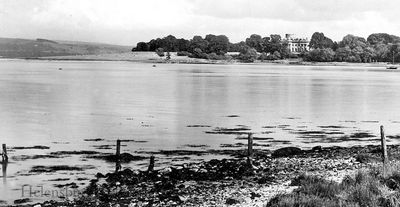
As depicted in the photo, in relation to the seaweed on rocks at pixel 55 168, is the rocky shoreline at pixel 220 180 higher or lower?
higher

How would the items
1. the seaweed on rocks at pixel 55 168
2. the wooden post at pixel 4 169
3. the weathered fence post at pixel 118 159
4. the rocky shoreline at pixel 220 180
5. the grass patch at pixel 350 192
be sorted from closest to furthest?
the grass patch at pixel 350 192 < the rocky shoreline at pixel 220 180 < the wooden post at pixel 4 169 < the seaweed on rocks at pixel 55 168 < the weathered fence post at pixel 118 159

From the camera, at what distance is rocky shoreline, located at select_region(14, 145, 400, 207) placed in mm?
23156

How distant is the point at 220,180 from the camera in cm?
2738

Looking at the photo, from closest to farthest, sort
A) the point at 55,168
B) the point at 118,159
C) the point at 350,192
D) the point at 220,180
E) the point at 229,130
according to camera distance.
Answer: the point at 350,192
the point at 220,180
the point at 55,168
the point at 118,159
the point at 229,130

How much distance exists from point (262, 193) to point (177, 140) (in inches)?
Result: 802

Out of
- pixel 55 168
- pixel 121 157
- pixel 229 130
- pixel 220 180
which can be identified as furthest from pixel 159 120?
pixel 220 180

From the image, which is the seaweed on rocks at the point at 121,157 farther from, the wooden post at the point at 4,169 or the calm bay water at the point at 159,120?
the wooden post at the point at 4,169

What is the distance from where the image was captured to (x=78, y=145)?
40.6 m

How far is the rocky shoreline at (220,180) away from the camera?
23156mm

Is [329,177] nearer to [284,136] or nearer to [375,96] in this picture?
[284,136]

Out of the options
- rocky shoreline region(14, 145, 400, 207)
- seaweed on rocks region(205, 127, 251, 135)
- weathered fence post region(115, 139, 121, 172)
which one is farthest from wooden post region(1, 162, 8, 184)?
seaweed on rocks region(205, 127, 251, 135)

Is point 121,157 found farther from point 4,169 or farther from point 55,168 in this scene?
point 4,169

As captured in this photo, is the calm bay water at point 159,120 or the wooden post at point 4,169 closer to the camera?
the wooden post at point 4,169

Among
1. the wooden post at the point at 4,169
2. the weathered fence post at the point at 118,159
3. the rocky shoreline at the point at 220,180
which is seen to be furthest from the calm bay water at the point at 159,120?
the rocky shoreline at the point at 220,180
